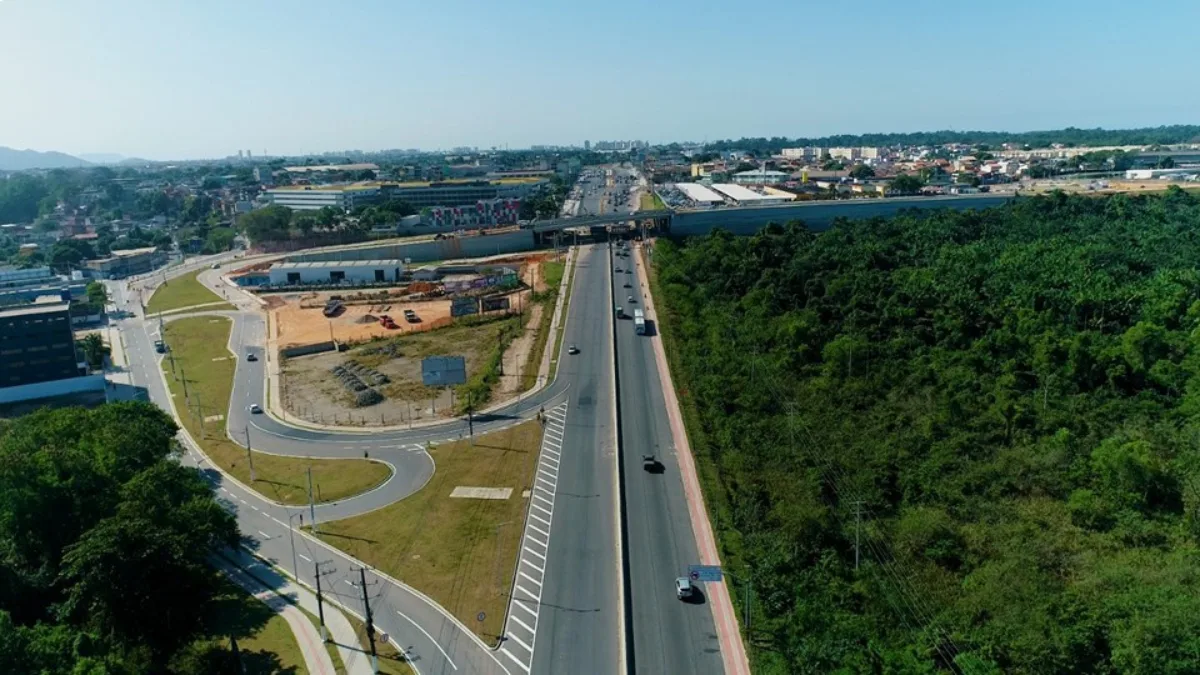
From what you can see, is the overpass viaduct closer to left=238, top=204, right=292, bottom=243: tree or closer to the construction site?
the construction site

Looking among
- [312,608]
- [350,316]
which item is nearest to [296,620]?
[312,608]

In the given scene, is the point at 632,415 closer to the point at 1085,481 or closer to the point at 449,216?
the point at 1085,481

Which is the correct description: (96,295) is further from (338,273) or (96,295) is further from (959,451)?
(959,451)

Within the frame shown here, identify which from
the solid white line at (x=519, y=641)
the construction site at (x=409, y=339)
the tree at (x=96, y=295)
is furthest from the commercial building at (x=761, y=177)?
the solid white line at (x=519, y=641)

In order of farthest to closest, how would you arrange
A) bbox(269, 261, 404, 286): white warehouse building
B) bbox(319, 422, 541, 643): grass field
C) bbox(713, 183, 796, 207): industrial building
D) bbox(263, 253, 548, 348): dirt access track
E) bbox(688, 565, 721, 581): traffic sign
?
bbox(713, 183, 796, 207): industrial building < bbox(269, 261, 404, 286): white warehouse building < bbox(263, 253, 548, 348): dirt access track < bbox(319, 422, 541, 643): grass field < bbox(688, 565, 721, 581): traffic sign

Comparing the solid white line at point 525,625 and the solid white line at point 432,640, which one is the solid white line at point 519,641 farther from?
the solid white line at point 432,640

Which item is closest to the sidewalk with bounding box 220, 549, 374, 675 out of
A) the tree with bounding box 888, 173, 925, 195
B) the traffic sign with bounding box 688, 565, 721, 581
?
the traffic sign with bounding box 688, 565, 721, 581
